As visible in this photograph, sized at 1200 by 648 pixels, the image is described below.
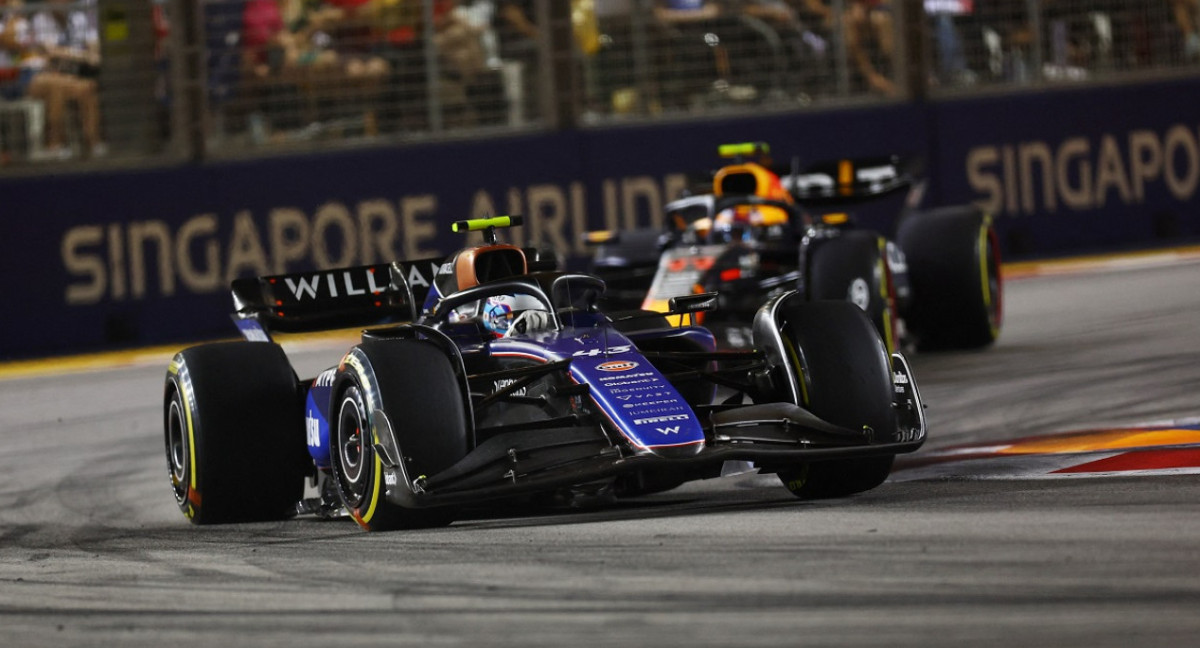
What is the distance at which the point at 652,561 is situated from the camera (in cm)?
559

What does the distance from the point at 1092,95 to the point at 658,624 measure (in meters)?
13.4

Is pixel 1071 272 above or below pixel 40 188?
below

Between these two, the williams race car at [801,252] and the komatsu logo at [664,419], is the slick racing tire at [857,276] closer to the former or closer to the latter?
the williams race car at [801,252]

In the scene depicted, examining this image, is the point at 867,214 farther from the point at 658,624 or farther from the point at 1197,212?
the point at 658,624

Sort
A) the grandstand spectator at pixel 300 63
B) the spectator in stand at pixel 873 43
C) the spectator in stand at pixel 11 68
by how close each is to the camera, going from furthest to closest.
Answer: the spectator in stand at pixel 873 43
the grandstand spectator at pixel 300 63
the spectator in stand at pixel 11 68

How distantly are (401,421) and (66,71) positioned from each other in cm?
1012

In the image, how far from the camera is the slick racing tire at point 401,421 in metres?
6.48

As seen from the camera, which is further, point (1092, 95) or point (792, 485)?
point (1092, 95)

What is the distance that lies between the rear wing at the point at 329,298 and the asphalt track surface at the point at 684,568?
0.94 metres

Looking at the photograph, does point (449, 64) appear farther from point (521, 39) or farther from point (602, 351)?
point (602, 351)

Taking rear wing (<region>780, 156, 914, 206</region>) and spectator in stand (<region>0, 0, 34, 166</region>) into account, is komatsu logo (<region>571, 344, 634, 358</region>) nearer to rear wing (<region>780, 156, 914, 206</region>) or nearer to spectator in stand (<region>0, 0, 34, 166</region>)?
rear wing (<region>780, 156, 914, 206</region>)

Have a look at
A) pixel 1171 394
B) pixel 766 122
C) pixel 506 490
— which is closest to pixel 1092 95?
pixel 766 122

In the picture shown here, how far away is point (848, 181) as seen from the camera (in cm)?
1254

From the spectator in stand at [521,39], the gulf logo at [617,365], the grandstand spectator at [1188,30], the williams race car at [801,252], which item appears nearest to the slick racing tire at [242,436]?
the gulf logo at [617,365]
